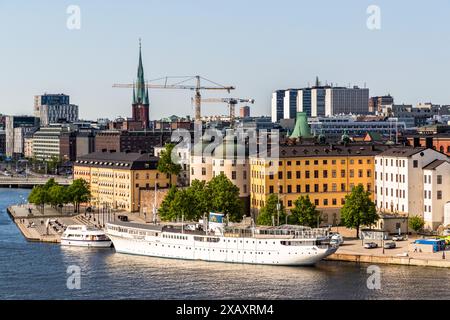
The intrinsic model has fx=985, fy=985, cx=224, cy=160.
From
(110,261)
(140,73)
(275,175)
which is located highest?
(140,73)

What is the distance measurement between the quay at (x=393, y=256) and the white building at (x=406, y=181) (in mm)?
8035

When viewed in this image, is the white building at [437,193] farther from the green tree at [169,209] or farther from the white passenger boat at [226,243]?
the green tree at [169,209]

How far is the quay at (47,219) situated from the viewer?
63.6 meters

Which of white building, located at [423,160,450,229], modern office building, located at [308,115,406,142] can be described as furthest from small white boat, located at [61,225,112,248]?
modern office building, located at [308,115,406,142]

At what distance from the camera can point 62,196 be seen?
82.7m

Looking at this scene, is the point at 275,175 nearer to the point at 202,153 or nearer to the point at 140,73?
the point at 202,153

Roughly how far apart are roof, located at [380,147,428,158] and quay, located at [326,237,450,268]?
991 cm

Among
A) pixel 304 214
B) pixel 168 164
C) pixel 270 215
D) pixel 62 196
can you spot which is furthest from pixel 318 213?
pixel 62 196

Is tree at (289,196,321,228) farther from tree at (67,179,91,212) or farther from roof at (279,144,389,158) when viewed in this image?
tree at (67,179,91,212)

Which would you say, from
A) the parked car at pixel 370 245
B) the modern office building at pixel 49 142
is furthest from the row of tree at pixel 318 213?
the modern office building at pixel 49 142

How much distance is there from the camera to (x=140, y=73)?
612ft

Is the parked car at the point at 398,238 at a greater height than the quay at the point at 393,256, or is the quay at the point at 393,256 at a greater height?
the parked car at the point at 398,238

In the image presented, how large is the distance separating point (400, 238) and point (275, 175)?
11.9 meters
